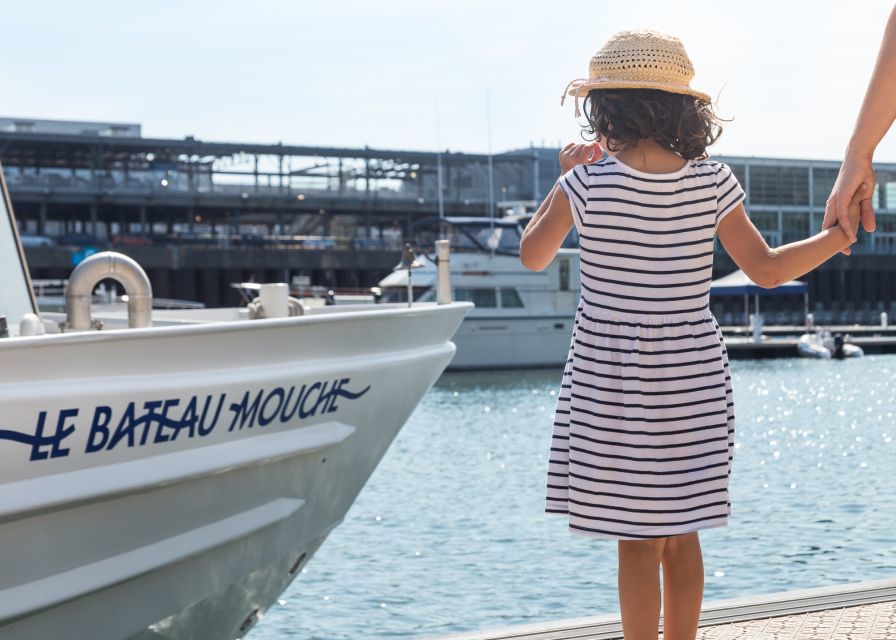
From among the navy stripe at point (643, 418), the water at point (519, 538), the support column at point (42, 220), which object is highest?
the support column at point (42, 220)

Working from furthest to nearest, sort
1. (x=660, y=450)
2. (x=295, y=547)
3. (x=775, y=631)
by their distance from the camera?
(x=295, y=547), (x=775, y=631), (x=660, y=450)

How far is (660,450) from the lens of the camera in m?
2.64

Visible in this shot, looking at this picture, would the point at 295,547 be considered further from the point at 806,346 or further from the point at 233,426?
the point at 806,346

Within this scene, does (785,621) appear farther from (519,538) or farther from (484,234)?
(484,234)

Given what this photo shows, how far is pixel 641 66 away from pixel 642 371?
2.14 ft

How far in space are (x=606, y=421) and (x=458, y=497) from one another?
10.7 m

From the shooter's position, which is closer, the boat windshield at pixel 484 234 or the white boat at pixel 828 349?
the boat windshield at pixel 484 234

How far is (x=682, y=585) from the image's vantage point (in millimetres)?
2811

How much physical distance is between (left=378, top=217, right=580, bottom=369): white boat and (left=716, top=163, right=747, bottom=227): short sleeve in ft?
89.9

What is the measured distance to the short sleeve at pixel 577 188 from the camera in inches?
106

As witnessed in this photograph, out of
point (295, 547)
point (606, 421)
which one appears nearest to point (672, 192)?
point (606, 421)

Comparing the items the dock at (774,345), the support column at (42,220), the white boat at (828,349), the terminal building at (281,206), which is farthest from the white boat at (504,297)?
the support column at (42,220)

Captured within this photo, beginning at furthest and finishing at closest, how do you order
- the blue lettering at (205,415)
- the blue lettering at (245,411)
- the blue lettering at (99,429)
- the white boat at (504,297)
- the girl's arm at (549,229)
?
the white boat at (504,297), the blue lettering at (245,411), the blue lettering at (205,415), the blue lettering at (99,429), the girl's arm at (549,229)

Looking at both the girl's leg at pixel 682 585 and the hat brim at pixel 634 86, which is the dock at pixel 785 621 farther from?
the hat brim at pixel 634 86
